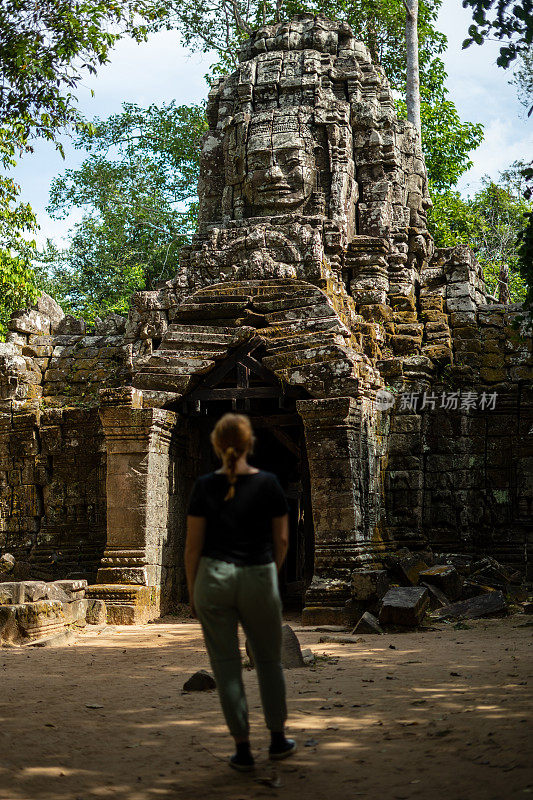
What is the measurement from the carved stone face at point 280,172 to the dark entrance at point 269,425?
3.92 m

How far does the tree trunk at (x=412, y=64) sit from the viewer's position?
23356mm

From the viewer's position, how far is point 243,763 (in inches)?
168

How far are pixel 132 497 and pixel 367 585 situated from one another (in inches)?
124

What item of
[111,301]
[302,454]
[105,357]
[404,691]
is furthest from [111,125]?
[404,691]

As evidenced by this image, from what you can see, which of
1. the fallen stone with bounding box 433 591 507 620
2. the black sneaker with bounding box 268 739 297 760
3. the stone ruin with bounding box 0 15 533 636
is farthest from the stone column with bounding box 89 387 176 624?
the black sneaker with bounding box 268 739 297 760

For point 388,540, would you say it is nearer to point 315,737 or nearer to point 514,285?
point 315,737

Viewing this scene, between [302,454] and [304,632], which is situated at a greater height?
[302,454]

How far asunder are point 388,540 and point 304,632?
2.47 meters

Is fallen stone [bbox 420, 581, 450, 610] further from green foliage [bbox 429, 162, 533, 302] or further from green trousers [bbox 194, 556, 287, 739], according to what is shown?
green foliage [bbox 429, 162, 533, 302]

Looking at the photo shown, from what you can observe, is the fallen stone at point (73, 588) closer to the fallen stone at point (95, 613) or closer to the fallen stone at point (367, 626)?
the fallen stone at point (95, 613)

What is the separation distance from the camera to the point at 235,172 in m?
15.8

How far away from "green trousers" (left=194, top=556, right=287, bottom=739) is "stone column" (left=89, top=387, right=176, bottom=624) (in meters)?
6.87

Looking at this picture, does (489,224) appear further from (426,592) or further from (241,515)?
(241,515)

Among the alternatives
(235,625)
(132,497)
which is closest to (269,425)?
(132,497)
